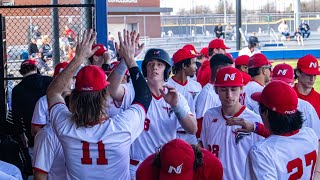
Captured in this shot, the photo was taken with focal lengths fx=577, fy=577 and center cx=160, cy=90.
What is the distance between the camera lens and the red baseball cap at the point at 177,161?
3.28 m

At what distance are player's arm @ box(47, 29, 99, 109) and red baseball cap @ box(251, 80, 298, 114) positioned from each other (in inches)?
51.7

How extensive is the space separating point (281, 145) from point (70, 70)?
1586 millimetres

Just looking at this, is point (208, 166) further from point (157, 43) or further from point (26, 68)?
point (157, 43)

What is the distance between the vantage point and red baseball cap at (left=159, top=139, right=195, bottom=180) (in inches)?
129

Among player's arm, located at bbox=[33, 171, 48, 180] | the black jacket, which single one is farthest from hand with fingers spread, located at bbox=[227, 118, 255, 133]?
the black jacket

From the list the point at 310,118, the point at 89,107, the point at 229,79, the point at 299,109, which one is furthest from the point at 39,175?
the point at 310,118

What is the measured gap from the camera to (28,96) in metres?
7.35

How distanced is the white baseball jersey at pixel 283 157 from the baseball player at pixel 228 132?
1098 mm

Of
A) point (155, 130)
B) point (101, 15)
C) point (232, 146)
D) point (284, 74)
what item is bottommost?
point (232, 146)

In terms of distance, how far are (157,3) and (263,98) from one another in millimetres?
48363

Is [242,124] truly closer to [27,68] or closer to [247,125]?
[247,125]

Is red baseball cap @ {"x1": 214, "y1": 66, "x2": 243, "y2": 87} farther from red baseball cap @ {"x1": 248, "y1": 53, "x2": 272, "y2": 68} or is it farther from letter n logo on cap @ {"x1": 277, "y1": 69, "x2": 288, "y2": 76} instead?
red baseball cap @ {"x1": 248, "y1": 53, "x2": 272, "y2": 68}

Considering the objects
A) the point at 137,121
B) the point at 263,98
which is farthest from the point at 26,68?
the point at 263,98

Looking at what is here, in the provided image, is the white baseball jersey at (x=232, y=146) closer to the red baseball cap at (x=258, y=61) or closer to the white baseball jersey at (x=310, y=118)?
the white baseball jersey at (x=310, y=118)
